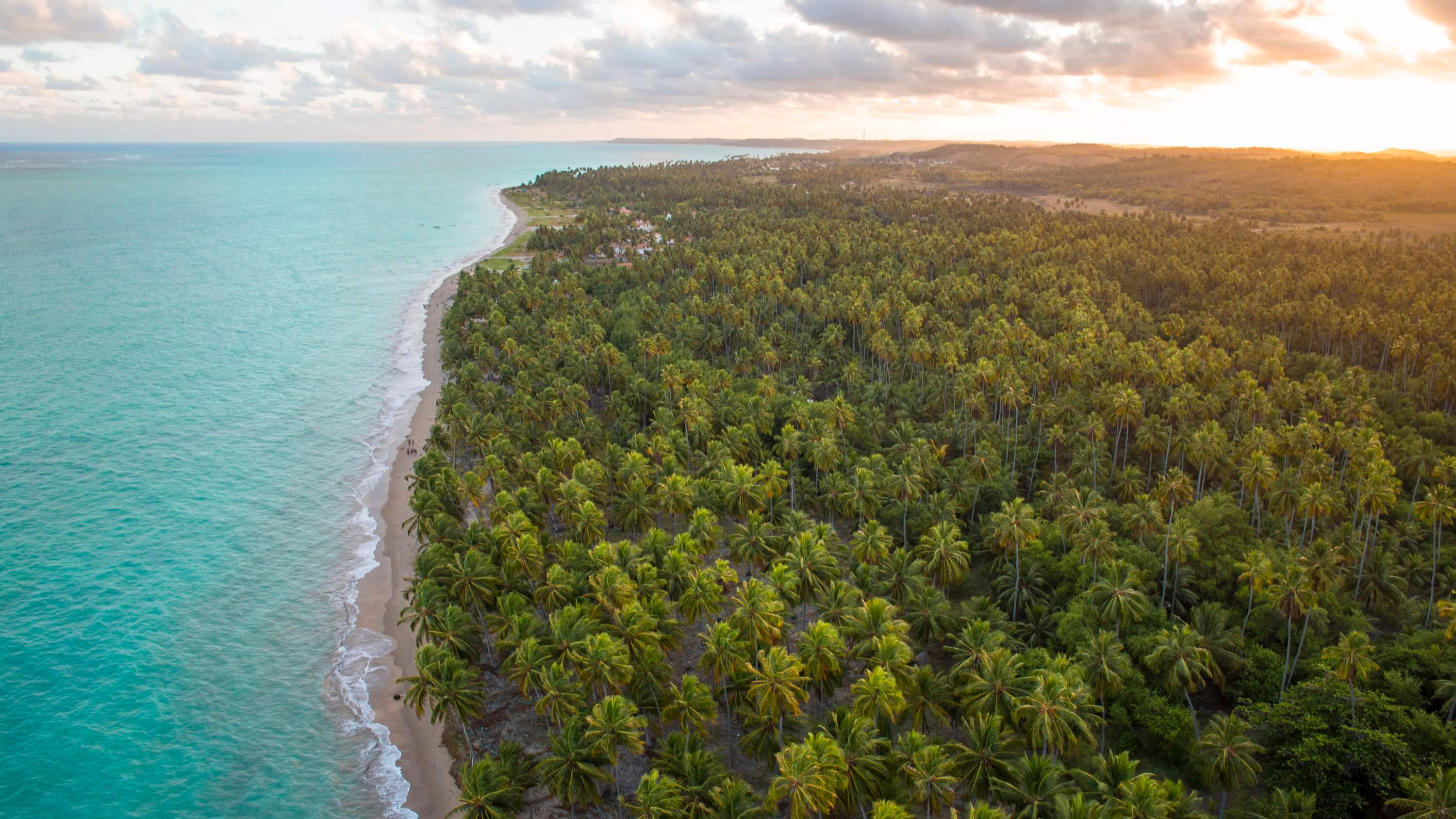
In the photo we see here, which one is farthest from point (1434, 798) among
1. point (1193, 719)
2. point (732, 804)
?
point (732, 804)

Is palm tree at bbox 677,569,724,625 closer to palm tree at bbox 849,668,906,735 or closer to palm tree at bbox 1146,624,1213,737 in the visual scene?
palm tree at bbox 849,668,906,735

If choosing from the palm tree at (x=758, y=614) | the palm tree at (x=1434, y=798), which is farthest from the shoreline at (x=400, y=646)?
the palm tree at (x=1434, y=798)

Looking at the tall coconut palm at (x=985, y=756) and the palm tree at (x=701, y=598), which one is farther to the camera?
the palm tree at (x=701, y=598)

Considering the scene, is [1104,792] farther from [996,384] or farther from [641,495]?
[996,384]

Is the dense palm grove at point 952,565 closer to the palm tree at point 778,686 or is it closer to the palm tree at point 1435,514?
the palm tree at point 778,686

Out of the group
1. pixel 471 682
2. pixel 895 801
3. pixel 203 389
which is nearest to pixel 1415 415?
pixel 895 801

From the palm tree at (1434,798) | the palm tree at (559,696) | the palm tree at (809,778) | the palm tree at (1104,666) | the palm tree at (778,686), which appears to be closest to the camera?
the palm tree at (1434,798)

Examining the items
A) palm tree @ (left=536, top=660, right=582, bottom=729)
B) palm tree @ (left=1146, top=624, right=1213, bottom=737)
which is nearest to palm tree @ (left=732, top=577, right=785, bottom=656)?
palm tree @ (left=536, top=660, right=582, bottom=729)
